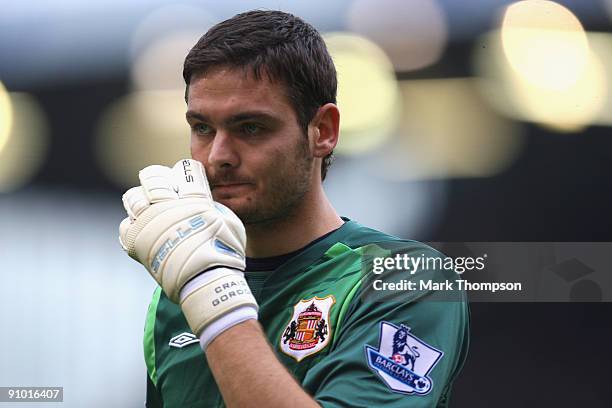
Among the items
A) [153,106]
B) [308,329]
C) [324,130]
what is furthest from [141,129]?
[308,329]

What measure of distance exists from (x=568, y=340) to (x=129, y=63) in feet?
4.78

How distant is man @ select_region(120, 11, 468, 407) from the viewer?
1620mm

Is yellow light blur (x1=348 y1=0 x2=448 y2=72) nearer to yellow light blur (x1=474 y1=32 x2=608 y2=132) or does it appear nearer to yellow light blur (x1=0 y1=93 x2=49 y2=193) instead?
yellow light blur (x1=474 y1=32 x2=608 y2=132)

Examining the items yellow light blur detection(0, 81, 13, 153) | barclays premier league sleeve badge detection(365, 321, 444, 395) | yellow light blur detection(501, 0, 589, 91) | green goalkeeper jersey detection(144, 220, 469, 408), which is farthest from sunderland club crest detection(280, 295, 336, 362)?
yellow light blur detection(0, 81, 13, 153)

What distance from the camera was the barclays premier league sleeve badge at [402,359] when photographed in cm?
171

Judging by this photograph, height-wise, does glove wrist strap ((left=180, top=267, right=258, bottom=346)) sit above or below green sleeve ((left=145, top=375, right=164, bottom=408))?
above

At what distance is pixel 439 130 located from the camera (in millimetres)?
2529

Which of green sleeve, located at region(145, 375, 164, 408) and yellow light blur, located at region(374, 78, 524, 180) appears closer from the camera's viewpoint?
green sleeve, located at region(145, 375, 164, 408)

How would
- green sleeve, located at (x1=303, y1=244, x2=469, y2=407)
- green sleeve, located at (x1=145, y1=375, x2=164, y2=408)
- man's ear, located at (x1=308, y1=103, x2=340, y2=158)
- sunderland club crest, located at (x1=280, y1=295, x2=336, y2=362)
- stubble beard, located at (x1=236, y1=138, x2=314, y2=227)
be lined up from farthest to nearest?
green sleeve, located at (x1=145, y1=375, x2=164, y2=408) < man's ear, located at (x1=308, y1=103, x2=340, y2=158) < stubble beard, located at (x1=236, y1=138, x2=314, y2=227) < sunderland club crest, located at (x1=280, y1=295, x2=336, y2=362) < green sleeve, located at (x1=303, y1=244, x2=469, y2=407)

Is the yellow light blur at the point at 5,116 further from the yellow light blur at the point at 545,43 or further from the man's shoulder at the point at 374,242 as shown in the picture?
the yellow light blur at the point at 545,43

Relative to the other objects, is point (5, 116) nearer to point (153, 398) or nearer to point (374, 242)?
point (153, 398)

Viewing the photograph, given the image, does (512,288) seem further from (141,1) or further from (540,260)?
(141,1)

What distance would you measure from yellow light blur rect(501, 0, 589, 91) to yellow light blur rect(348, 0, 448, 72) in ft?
0.62

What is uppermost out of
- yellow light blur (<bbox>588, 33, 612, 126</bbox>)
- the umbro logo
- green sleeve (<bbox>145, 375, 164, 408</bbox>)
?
yellow light blur (<bbox>588, 33, 612, 126</bbox>)
